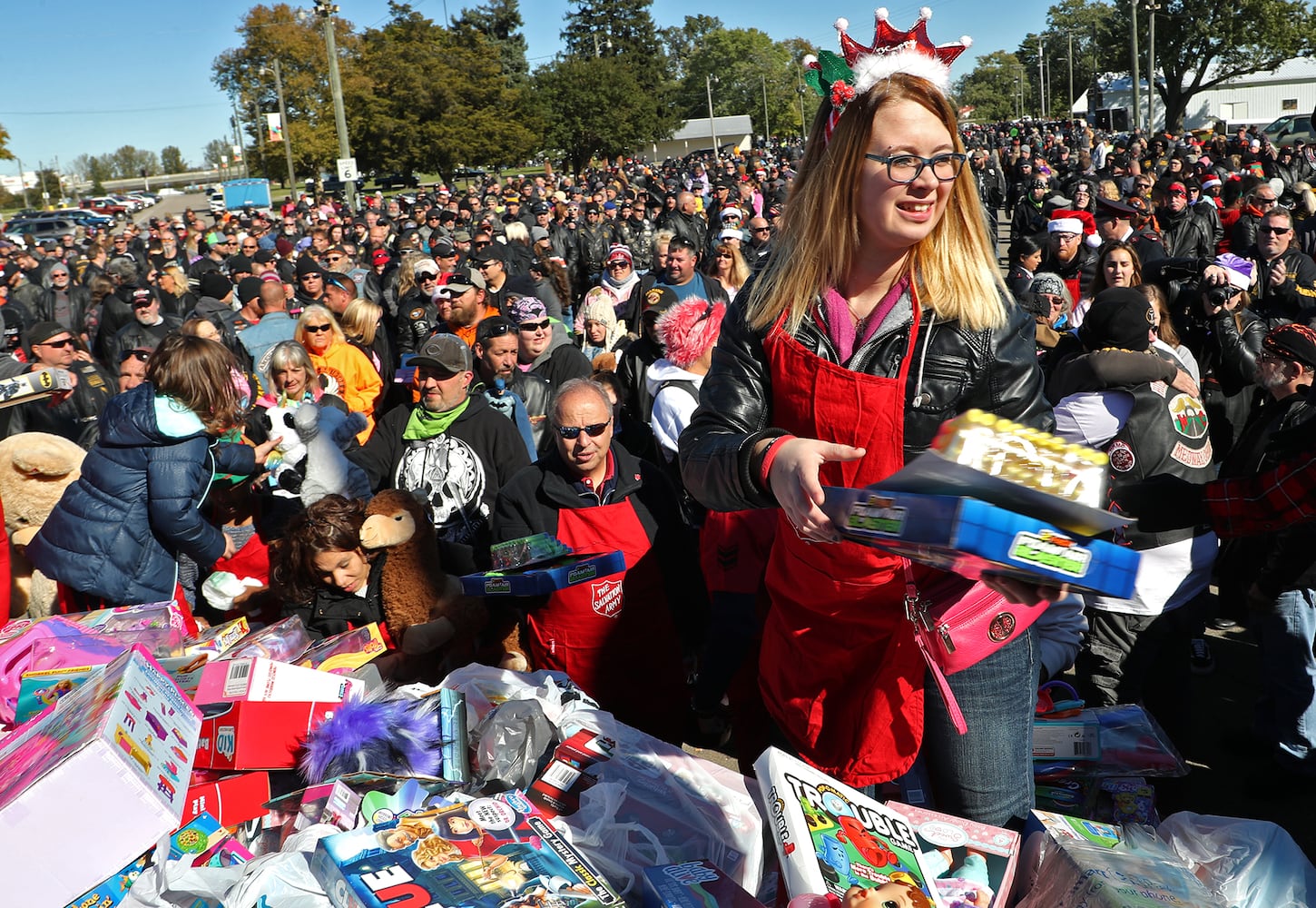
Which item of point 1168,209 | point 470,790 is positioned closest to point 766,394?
point 470,790

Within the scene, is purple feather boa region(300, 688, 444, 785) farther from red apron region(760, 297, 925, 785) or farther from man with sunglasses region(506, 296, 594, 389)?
man with sunglasses region(506, 296, 594, 389)

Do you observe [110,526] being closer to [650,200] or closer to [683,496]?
[683,496]

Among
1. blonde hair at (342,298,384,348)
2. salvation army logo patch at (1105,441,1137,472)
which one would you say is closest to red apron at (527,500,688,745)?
salvation army logo patch at (1105,441,1137,472)

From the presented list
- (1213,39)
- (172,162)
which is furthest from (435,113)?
(172,162)

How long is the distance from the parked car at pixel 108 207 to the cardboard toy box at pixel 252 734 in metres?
51.3

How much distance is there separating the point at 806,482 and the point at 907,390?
0.36 metres

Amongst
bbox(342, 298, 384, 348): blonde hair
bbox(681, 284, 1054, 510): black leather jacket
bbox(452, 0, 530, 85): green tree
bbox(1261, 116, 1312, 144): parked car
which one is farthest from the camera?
bbox(452, 0, 530, 85): green tree

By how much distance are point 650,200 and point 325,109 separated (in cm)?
4513

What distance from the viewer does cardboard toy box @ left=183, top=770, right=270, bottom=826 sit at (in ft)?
7.98

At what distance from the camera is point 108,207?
54.9m

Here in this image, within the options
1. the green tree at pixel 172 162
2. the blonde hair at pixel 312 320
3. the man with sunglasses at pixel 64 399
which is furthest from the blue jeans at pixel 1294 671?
the green tree at pixel 172 162

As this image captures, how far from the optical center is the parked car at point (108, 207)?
50.2 metres

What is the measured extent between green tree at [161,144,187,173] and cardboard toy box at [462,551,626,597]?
540 ft

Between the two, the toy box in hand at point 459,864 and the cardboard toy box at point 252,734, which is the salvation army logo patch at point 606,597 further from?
the toy box in hand at point 459,864
